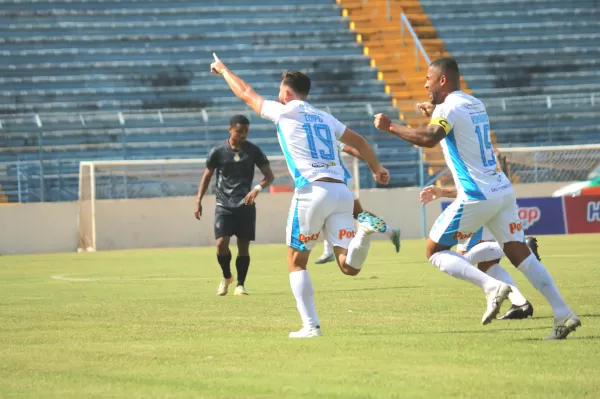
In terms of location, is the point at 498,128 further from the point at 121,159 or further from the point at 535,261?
the point at 535,261

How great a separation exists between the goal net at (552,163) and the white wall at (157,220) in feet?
8.64

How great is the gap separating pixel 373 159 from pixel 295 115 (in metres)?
0.68

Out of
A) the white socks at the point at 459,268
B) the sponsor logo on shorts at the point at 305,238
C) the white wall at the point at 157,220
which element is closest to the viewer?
the white socks at the point at 459,268

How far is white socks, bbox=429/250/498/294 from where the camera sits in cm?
840

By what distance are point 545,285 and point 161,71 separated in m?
26.9

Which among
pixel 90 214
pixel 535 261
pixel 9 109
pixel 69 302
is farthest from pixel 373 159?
pixel 9 109

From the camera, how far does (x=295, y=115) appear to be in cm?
860

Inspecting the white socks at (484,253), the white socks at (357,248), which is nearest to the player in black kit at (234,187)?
the white socks at (484,253)

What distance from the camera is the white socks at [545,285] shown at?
785 cm

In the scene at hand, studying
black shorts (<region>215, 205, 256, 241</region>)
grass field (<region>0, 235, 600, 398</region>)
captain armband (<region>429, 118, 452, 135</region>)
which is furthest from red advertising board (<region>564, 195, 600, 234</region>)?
captain armband (<region>429, 118, 452, 135</region>)

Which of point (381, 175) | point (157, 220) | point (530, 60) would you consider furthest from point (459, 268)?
point (530, 60)

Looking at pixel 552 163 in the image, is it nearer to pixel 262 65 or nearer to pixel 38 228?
pixel 262 65

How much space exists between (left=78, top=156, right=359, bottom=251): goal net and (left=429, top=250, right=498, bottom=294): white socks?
64.6ft

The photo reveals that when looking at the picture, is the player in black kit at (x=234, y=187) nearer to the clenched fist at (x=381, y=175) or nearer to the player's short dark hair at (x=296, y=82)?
the clenched fist at (x=381, y=175)
